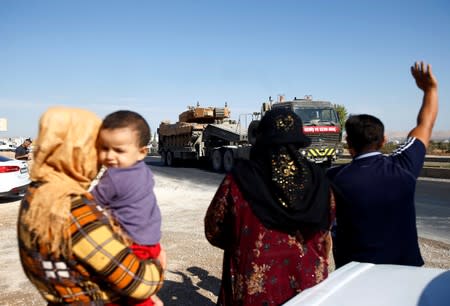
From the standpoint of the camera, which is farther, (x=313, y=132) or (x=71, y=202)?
(x=313, y=132)

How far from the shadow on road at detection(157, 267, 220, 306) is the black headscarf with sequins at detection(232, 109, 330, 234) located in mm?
2429

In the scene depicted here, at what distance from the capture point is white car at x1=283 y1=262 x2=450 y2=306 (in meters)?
1.77

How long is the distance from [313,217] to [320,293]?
35cm

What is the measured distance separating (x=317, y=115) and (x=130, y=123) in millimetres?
14139

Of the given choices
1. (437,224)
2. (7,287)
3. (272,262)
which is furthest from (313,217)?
(437,224)

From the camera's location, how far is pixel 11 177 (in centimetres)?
976

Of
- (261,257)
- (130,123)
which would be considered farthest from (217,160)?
(130,123)

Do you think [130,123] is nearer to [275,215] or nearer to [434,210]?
[275,215]

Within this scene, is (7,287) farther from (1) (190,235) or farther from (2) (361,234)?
(2) (361,234)

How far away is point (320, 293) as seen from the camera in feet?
6.23

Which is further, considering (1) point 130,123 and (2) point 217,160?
(2) point 217,160

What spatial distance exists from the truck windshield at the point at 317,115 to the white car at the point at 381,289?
13027 mm

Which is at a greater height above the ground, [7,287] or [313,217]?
[313,217]

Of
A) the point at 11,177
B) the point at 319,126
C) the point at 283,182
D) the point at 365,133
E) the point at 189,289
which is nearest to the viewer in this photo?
the point at 283,182
